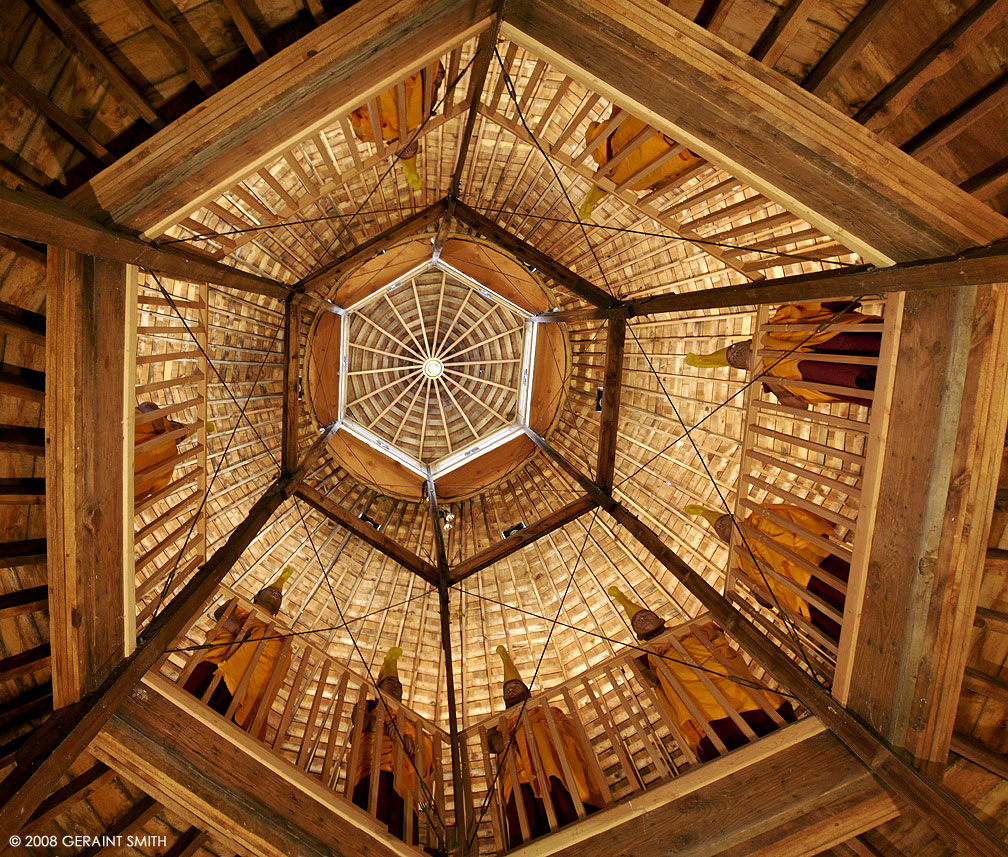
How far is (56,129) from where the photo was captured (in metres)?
3.46

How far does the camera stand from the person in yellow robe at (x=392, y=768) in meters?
5.47

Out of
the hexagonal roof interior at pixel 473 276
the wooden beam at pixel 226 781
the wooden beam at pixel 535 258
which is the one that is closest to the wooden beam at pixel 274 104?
the hexagonal roof interior at pixel 473 276

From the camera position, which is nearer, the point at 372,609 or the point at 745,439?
the point at 745,439

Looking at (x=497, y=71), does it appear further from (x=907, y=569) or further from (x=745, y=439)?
(x=907, y=569)

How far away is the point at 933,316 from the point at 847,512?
419cm

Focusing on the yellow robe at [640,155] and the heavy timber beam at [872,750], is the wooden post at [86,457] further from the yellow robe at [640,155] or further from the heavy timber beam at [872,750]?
the heavy timber beam at [872,750]

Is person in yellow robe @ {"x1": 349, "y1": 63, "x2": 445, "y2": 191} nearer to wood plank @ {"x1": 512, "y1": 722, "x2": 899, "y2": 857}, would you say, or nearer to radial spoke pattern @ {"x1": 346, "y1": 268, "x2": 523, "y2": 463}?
radial spoke pattern @ {"x1": 346, "y1": 268, "x2": 523, "y2": 463}

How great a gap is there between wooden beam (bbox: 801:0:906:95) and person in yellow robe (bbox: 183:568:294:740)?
5.49 m

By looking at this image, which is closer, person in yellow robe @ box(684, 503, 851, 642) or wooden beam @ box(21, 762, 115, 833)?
wooden beam @ box(21, 762, 115, 833)

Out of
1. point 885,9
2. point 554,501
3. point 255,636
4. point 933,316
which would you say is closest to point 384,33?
point 885,9

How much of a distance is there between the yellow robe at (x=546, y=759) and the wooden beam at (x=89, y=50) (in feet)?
17.0

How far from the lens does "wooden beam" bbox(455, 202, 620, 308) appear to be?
7.77 m

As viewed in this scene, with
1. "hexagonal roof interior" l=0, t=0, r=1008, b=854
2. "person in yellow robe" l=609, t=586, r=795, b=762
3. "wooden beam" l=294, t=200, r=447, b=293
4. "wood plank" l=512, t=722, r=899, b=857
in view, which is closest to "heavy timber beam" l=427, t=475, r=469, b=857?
"hexagonal roof interior" l=0, t=0, r=1008, b=854

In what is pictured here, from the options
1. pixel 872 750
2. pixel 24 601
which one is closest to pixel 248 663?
pixel 24 601
